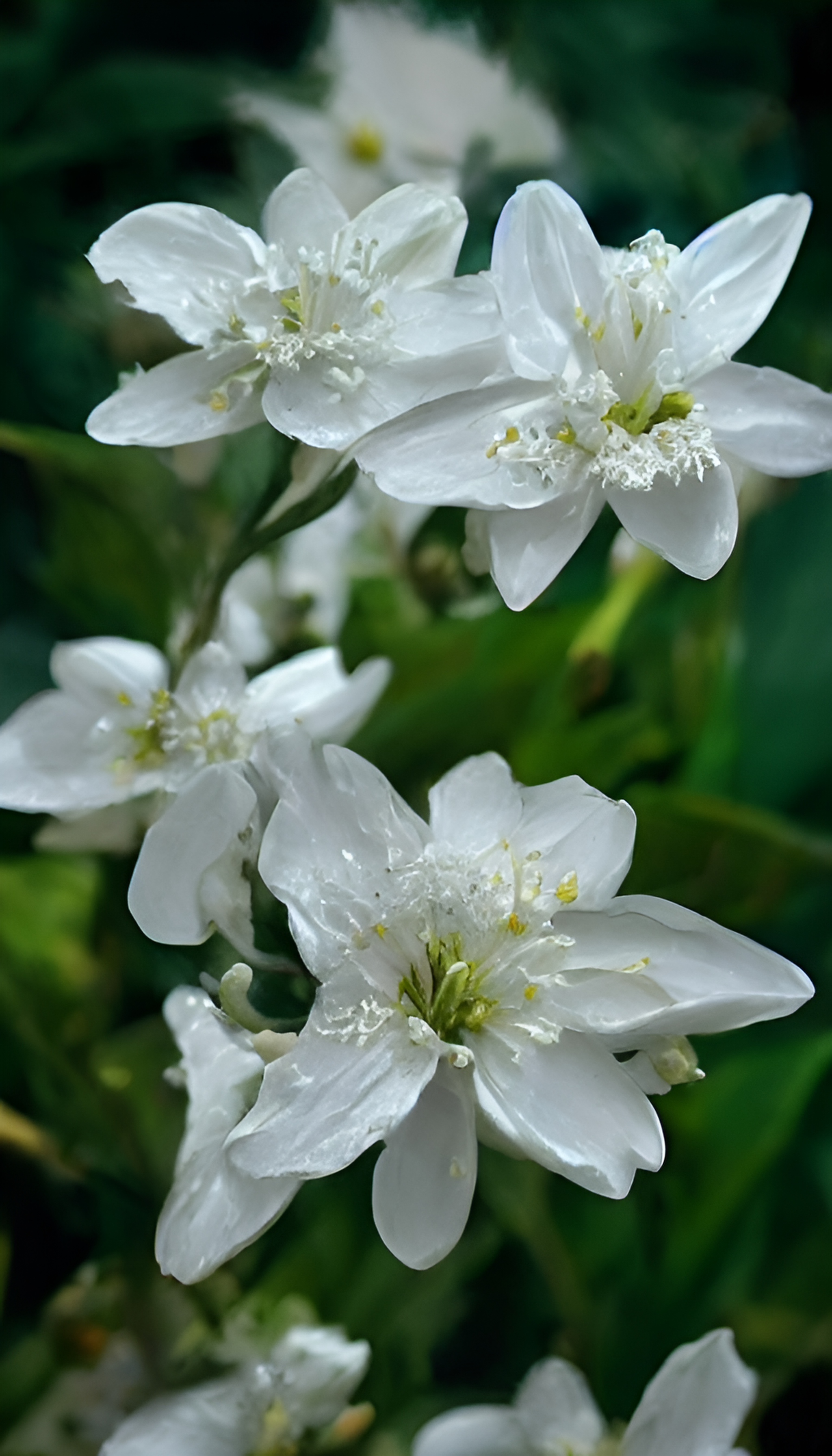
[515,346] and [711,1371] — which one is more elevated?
[515,346]

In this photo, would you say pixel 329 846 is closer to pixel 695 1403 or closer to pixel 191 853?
pixel 191 853

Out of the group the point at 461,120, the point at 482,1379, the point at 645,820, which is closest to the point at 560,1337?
the point at 482,1379

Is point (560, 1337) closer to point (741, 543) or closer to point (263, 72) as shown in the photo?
point (741, 543)

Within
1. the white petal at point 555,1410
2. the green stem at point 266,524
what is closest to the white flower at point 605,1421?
the white petal at point 555,1410

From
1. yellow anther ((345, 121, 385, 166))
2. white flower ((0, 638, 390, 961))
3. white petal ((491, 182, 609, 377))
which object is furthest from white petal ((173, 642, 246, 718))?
yellow anther ((345, 121, 385, 166))

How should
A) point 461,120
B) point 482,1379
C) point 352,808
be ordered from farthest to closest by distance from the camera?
point 461,120 < point 482,1379 < point 352,808

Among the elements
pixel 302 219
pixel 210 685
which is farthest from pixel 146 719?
pixel 302 219
